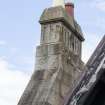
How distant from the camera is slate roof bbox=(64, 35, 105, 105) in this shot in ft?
5.48

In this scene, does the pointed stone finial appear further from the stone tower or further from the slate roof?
the slate roof

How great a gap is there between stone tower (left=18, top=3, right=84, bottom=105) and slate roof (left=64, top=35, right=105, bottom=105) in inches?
100.0

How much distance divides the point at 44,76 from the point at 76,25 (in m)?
0.80

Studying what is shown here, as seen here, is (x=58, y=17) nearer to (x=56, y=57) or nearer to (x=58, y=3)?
(x=58, y=3)

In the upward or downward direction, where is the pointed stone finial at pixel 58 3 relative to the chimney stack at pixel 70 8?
upward

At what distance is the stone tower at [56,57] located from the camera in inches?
175

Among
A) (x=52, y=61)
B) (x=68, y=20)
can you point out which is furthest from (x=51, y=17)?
(x=52, y=61)

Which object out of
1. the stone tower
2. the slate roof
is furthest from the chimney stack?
the slate roof

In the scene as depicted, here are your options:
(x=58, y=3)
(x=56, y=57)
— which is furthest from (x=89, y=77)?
(x=58, y=3)

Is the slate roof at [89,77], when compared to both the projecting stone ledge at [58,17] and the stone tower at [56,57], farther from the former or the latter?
the projecting stone ledge at [58,17]

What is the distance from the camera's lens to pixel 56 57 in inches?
181

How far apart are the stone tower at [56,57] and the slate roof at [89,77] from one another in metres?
2.54

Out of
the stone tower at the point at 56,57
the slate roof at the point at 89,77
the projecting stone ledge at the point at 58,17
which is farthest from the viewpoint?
the projecting stone ledge at the point at 58,17

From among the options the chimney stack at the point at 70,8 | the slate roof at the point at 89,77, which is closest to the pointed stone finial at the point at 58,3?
the chimney stack at the point at 70,8
